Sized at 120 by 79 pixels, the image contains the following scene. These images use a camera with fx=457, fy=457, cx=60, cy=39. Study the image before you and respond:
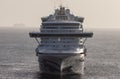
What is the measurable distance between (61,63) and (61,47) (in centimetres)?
566

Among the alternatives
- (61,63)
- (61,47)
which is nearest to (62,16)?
(61,47)

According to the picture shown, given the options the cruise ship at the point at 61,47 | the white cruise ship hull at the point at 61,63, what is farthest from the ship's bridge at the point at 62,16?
the white cruise ship hull at the point at 61,63

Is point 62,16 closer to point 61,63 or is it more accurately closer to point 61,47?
point 61,47

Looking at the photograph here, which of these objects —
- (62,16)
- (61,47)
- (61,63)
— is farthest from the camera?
(62,16)

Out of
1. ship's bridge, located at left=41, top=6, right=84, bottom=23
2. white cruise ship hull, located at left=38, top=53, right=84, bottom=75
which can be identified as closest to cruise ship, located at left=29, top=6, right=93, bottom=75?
white cruise ship hull, located at left=38, top=53, right=84, bottom=75

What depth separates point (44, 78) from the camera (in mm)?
117188

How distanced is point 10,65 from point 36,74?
19.3 m

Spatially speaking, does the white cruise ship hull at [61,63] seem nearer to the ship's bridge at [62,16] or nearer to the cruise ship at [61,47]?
the cruise ship at [61,47]

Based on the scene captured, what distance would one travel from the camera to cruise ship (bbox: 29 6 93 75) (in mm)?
120312

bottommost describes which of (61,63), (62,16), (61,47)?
(61,63)

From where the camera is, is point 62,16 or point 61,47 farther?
point 62,16

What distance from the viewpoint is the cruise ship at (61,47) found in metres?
120

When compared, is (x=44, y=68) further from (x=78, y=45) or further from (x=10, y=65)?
(x=10, y=65)

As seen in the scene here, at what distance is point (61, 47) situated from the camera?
12344cm
